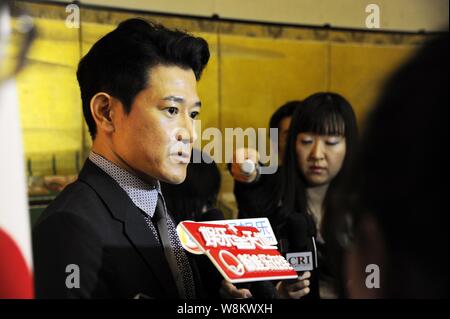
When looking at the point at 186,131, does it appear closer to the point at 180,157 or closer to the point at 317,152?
the point at 180,157

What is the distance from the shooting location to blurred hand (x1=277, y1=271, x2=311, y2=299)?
A: 2100mm

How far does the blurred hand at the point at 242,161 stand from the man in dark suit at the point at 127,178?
16cm

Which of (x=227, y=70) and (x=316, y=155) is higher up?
(x=227, y=70)

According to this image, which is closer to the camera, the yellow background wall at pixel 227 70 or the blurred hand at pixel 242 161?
the yellow background wall at pixel 227 70

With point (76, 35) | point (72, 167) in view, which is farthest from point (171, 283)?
point (76, 35)

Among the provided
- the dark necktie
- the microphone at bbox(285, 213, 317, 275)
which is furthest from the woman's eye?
the dark necktie

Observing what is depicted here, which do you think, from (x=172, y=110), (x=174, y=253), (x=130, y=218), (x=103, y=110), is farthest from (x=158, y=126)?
(x=174, y=253)

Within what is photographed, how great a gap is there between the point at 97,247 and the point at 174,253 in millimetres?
238

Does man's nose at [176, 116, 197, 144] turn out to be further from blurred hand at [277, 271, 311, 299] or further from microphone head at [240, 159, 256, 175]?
blurred hand at [277, 271, 311, 299]

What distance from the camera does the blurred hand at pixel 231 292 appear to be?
2.04 metres

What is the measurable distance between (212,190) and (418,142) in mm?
1495

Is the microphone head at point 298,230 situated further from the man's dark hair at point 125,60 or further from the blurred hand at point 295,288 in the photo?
the man's dark hair at point 125,60

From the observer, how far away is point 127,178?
1.97 m

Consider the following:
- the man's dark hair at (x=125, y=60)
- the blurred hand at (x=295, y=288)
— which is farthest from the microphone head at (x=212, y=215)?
the man's dark hair at (x=125, y=60)
